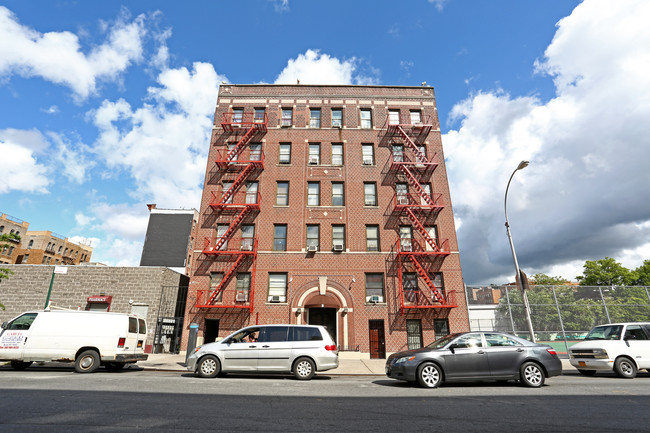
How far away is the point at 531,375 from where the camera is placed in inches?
360

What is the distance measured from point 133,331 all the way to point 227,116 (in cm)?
1704

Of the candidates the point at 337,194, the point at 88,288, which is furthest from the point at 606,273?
the point at 88,288

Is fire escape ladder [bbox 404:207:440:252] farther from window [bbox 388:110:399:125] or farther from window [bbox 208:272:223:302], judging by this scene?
window [bbox 208:272:223:302]

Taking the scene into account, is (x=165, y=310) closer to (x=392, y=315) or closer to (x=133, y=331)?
(x=133, y=331)

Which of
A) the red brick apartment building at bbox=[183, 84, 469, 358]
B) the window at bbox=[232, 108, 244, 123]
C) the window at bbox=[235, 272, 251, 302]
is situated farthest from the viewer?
the window at bbox=[232, 108, 244, 123]

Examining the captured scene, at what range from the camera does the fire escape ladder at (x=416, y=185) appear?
2205 cm

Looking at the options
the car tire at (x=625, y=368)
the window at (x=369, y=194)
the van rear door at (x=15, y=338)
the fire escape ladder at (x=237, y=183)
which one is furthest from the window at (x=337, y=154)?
the van rear door at (x=15, y=338)

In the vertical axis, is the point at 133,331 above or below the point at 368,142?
below

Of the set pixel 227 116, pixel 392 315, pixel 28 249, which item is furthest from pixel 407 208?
pixel 28 249

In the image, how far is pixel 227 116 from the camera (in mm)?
24484

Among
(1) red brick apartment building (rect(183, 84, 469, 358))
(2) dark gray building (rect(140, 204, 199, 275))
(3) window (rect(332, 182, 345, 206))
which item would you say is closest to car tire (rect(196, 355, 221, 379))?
(1) red brick apartment building (rect(183, 84, 469, 358))

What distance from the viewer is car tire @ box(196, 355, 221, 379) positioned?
10570mm

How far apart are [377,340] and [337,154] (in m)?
13.2

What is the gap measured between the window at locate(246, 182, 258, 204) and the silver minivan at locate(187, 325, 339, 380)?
1284cm
